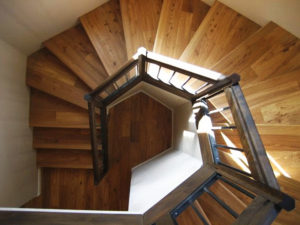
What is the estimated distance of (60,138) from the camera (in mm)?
2201

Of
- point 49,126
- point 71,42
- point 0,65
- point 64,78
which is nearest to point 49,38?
point 71,42

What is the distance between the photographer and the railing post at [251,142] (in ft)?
2.31

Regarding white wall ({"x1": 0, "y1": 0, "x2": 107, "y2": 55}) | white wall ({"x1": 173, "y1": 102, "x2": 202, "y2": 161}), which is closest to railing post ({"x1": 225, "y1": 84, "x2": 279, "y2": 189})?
white wall ({"x1": 173, "y1": 102, "x2": 202, "y2": 161})

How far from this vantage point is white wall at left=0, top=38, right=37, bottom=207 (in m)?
1.74

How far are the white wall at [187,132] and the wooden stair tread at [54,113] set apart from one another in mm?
1102

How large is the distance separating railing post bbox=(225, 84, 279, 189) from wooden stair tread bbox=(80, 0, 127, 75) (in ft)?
4.56

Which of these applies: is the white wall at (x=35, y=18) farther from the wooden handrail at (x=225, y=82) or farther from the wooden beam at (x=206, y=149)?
the wooden beam at (x=206, y=149)

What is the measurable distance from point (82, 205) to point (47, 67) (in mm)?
1881

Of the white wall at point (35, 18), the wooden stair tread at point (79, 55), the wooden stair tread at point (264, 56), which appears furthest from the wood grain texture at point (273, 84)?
the white wall at point (35, 18)

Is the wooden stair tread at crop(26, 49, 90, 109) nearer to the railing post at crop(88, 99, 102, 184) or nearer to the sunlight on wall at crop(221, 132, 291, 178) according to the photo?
the railing post at crop(88, 99, 102, 184)

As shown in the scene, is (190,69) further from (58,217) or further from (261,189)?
(58,217)

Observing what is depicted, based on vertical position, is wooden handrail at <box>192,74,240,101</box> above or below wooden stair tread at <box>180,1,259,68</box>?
below

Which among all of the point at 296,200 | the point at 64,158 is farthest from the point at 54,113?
the point at 296,200

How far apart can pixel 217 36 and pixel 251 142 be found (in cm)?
130
